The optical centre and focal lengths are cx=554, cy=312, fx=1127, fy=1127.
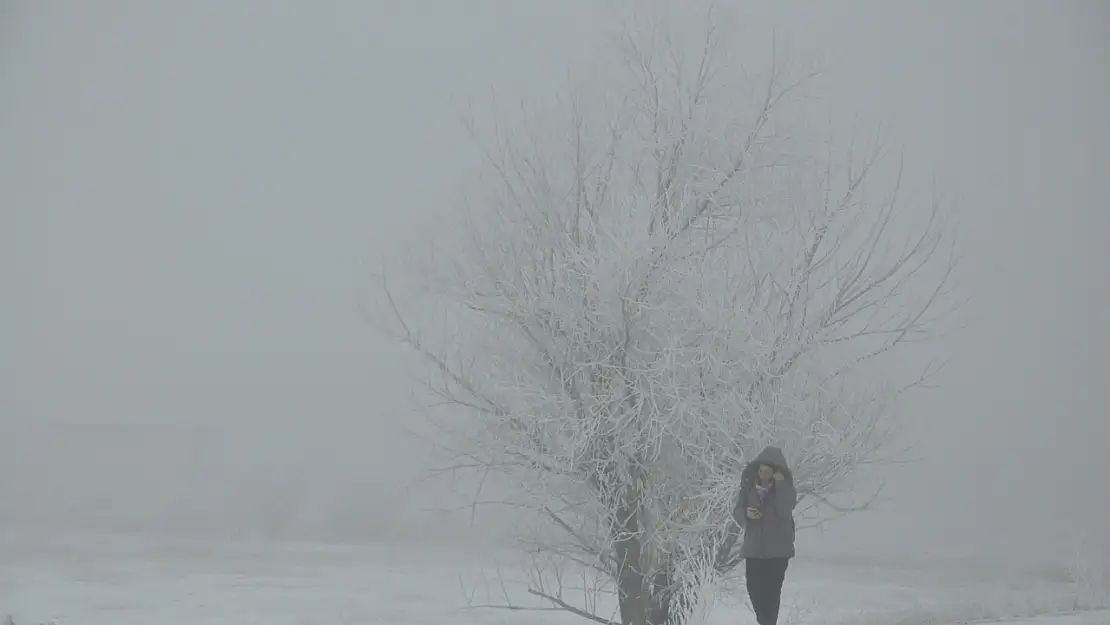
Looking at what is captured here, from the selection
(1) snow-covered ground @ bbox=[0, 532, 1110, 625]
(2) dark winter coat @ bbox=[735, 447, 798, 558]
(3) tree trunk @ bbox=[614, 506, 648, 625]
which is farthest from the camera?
(1) snow-covered ground @ bbox=[0, 532, 1110, 625]

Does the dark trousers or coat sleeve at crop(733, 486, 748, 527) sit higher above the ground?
coat sleeve at crop(733, 486, 748, 527)

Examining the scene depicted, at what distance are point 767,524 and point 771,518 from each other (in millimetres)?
55

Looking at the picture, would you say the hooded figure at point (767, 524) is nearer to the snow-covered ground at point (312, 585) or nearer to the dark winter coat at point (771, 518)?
the dark winter coat at point (771, 518)

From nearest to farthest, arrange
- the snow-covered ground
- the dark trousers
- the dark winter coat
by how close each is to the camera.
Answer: the dark winter coat, the dark trousers, the snow-covered ground

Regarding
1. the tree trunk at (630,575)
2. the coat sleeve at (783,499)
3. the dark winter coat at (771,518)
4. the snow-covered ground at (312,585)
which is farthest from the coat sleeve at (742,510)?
the snow-covered ground at (312,585)

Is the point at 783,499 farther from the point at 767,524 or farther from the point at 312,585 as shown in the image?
the point at 312,585

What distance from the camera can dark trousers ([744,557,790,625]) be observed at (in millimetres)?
8750

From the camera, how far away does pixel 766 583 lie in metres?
8.76

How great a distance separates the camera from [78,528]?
201ft

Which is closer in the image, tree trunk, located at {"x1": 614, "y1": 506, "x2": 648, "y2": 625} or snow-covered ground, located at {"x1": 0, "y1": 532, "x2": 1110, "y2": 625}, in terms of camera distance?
tree trunk, located at {"x1": 614, "y1": 506, "x2": 648, "y2": 625}

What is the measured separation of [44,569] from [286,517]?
20.4m

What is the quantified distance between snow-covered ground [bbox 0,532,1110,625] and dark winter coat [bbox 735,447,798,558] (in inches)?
408

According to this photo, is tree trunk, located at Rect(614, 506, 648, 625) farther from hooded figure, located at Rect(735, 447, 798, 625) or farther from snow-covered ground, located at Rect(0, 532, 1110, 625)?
snow-covered ground, located at Rect(0, 532, 1110, 625)

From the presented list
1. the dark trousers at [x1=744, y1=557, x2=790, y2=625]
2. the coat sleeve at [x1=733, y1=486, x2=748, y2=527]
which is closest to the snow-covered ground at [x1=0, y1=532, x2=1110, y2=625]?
the dark trousers at [x1=744, y1=557, x2=790, y2=625]
